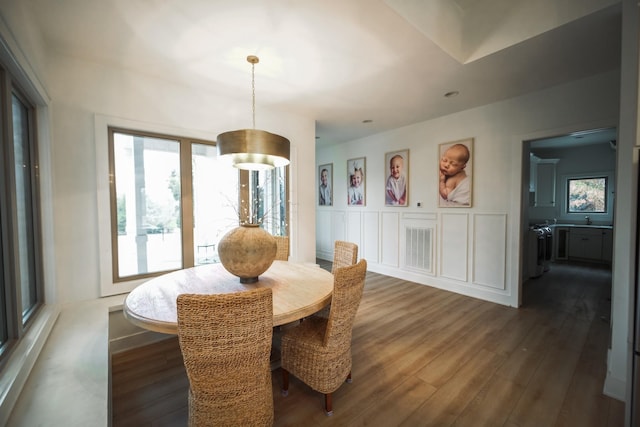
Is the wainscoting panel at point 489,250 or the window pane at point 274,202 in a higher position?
the window pane at point 274,202

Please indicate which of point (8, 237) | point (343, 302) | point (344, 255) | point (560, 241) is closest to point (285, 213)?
point (344, 255)

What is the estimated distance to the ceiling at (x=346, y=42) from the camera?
1783mm

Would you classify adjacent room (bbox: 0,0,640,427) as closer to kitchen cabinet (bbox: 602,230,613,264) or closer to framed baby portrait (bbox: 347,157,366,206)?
framed baby portrait (bbox: 347,157,366,206)

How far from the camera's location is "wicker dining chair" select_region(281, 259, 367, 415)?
1.50m

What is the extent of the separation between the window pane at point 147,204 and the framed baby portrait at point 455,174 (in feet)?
12.4

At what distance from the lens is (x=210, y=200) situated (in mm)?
3188

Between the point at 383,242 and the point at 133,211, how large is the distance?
401 centimetres

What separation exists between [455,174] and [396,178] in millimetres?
1038

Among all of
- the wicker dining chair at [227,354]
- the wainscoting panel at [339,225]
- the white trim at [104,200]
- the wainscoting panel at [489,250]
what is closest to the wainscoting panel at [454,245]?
the wainscoting panel at [489,250]

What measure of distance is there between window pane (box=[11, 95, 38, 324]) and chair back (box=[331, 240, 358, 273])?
238 cm

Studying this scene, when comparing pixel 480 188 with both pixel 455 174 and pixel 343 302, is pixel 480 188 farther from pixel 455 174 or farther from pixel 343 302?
pixel 343 302

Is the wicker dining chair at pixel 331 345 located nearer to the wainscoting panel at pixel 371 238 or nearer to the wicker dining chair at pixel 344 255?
the wicker dining chair at pixel 344 255

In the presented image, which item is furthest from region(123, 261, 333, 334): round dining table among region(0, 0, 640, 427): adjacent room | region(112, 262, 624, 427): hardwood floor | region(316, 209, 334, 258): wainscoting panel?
region(316, 209, 334, 258): wainscoting panel

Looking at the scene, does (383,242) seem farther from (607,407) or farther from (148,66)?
(148,66)
